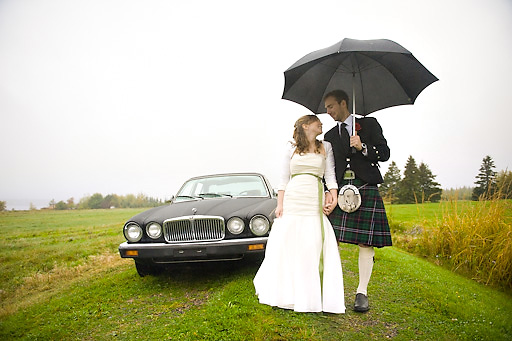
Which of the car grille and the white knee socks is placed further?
the car grille

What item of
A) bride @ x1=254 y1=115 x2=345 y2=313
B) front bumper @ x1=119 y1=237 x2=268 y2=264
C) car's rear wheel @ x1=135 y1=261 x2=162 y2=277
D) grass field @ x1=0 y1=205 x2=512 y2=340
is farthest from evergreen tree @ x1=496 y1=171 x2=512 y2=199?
car's rear wheel @ x1=135 y1=261 x2=162 y2=277

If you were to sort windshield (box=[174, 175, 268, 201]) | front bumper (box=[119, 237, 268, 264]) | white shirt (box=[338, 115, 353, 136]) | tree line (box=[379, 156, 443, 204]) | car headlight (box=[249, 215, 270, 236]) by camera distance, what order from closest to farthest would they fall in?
white shirt (box=[338, 115, 353, 136]), front bumper (box=[119, 237, 268, 264]), car headlight (box=[249, 215, 270, 236]), windshield (box=[174, 175, 268, 201]), tree line (box=[379, 156, 443, 204])

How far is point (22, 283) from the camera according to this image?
5.30m

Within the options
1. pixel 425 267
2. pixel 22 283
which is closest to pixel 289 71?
pixel 425 267

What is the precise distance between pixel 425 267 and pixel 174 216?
4.06 m

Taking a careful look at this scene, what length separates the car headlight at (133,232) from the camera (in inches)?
157

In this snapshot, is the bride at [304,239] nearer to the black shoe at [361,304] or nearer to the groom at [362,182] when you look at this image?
the groom at [362,182]

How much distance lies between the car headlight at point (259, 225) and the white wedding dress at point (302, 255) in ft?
3.18

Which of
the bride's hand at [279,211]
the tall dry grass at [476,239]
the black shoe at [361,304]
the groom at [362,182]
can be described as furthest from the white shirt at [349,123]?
the tall dry grass at [476,239]

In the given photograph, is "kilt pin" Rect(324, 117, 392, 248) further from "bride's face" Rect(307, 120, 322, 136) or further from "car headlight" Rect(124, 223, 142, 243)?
"car headlight" Rect(124, 223, 142, 243)

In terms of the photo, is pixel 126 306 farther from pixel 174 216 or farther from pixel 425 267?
pixel 425 267

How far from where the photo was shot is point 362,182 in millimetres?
2834

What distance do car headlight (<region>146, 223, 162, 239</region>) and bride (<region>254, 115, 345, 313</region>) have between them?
1.69 meters

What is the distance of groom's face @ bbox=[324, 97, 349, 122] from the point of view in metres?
2.90
